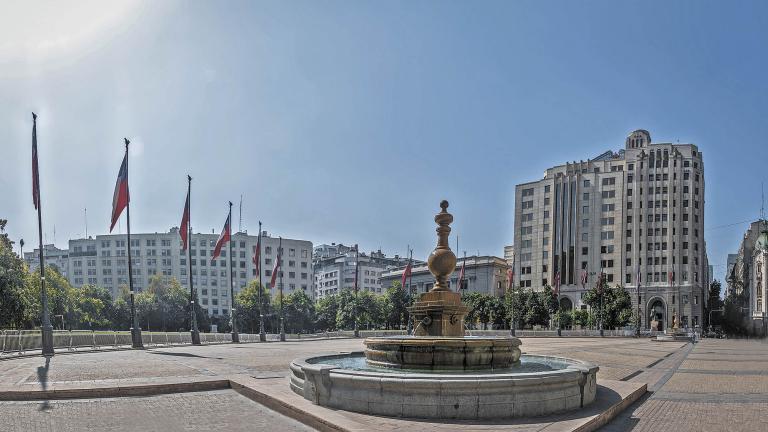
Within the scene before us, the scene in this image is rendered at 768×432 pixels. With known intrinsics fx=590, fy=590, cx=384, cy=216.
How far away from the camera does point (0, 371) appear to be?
1723 cm

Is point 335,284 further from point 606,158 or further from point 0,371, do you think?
point 0,371

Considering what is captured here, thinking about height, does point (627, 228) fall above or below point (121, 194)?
below

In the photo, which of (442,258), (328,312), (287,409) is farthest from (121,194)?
(328,312)

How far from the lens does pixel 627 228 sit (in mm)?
107938

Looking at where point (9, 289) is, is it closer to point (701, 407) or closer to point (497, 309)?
point (701, 407)

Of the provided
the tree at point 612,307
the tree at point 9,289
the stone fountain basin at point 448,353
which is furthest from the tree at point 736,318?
the stone fountain basin at point 448,353

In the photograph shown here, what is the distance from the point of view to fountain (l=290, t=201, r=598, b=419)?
30.1 feet

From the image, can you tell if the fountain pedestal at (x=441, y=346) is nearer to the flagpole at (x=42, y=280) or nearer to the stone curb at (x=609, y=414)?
the stone curb at (x=609, y=414)

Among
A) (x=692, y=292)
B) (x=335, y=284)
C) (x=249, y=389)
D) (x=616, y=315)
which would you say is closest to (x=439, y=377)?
(x=249, y=389)

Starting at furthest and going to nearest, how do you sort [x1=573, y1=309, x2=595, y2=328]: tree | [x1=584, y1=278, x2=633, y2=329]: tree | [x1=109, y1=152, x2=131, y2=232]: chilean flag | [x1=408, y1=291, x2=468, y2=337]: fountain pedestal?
[x1=573, y1=309, x2=595, y2=328]: tree, [x1=584, y1=278, x2=633, y2=329]: tree, [x1=109, y1=152, x2=131, y2=232]: chilean flag, [x1=408, y1=291, x2=468, y2=337]: fountain pedestal

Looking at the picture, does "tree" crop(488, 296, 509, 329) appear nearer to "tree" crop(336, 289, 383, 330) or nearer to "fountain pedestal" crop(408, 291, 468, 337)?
"tree" crop(336, 289, 383, 330)

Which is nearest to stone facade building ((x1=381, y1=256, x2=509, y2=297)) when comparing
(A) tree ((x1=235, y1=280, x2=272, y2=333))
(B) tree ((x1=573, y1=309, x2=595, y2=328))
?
(B) tree ((x1=573, y1=309, x2=595, y2=328))

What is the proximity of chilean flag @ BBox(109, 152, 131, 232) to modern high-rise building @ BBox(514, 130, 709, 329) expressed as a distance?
80428 millimetres

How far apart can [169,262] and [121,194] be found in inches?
4600
